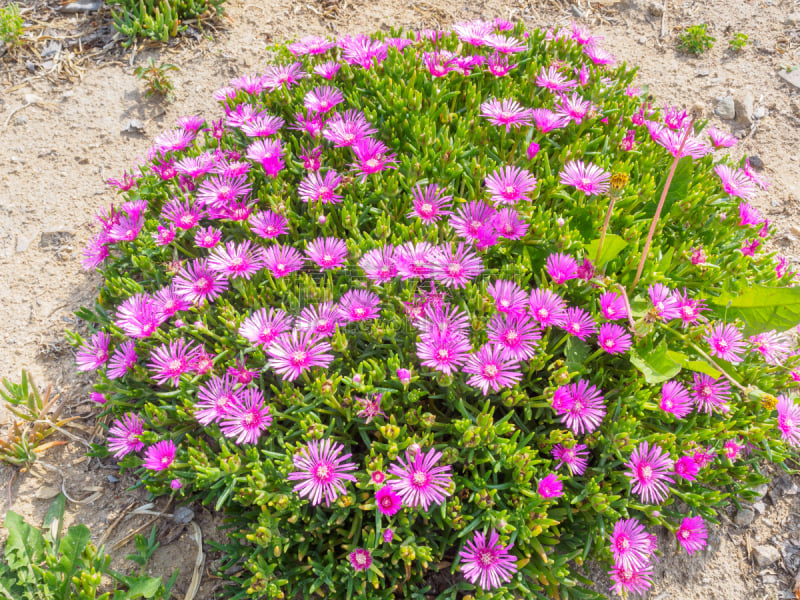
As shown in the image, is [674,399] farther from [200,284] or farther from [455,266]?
[200,284]

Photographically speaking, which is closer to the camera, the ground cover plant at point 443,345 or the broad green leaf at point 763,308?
the ground cover plant at point 443,345

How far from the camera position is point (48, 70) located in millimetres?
4477

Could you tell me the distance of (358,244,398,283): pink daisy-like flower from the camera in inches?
91.4

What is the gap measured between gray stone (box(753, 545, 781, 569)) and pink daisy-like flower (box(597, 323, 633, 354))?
118 centimetres

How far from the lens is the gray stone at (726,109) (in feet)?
14.1

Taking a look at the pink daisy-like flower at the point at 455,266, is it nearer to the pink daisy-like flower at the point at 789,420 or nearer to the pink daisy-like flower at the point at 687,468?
the pink daisy-like flower at the point at 687,468

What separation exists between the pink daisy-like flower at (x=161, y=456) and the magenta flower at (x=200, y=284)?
0.60m

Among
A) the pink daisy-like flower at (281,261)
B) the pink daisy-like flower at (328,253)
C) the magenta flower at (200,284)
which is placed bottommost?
the magenta flower at (200,284)

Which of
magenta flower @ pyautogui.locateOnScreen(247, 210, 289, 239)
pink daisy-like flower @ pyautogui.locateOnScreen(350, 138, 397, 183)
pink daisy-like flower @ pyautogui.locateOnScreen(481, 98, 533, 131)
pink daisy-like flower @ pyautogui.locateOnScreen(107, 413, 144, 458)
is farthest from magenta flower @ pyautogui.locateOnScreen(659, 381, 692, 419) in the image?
pink daisy-like flower @ pyautogui.locateOnScreen(107, 413, 144, 458)

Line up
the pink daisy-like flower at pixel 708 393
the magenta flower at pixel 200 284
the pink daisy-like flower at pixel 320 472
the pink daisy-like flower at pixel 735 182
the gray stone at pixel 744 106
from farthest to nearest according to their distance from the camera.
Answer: the gray stone at pixel 744 106 < the pink daisy-like flower at pixel 735 182 < the magenta flower at pixel 200 284 < the pink daisy-like flower at pixel 708 393 < the pink daisy-like flower at pixel 320 472

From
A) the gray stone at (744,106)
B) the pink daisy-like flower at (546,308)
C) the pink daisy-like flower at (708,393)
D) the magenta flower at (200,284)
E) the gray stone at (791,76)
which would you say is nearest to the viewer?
the pink daisy-like flower at (546,308)

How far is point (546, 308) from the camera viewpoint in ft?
7.26

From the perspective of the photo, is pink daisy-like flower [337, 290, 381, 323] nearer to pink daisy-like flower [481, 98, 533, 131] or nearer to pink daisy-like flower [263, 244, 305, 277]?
pink daisy-like flower [263, 244, 305, 277]

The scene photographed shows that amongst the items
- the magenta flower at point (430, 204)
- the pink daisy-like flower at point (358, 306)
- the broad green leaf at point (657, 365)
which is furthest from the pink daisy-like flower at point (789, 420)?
the pink daisy-like flower at point (358, 306)
